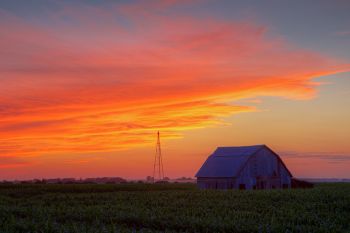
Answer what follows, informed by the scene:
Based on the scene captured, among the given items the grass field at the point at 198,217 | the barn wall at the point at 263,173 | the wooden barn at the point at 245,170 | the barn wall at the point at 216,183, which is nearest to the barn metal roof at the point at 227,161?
the wooden barn at the point at 245,170

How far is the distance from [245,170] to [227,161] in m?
2.86

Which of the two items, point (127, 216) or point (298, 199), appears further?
point (298, 199)

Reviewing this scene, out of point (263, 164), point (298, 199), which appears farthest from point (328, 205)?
point (263, 164)

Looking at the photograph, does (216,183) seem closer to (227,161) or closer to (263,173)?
(227,161)

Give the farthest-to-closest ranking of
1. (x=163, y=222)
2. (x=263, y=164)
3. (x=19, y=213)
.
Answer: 1. (x=263, y=164)
2. (x=19, y=213)
3. (x=163, y=222)

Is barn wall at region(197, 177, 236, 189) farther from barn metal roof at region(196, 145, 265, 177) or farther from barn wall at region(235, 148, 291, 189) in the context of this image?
barn wall at region(235, 148, 291, 189)

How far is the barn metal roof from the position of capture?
2290 inches

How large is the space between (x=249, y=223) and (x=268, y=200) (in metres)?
13.1

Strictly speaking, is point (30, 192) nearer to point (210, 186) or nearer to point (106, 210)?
point (210, 186)

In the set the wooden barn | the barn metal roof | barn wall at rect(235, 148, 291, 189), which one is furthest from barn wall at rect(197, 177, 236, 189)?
barn wall at rect(235, 148, 291, 189)

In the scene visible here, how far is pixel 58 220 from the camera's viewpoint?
27.9m

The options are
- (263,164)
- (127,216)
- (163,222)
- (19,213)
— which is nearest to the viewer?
(163,222)

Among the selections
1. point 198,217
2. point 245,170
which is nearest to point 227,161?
point 245,170

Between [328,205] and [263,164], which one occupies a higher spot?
[263,164]
